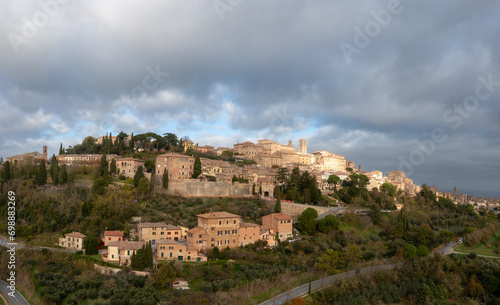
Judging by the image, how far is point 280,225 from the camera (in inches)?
1406

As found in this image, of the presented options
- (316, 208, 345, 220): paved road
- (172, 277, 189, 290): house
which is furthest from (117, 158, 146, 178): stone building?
(316, 208, 345, 220): paved road

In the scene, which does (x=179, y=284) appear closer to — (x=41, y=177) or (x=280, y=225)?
(x=280, y=225)

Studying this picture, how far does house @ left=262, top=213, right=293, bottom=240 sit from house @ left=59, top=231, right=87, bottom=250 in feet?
58.4

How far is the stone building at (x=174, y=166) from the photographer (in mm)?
47188

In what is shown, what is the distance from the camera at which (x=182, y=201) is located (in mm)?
40875

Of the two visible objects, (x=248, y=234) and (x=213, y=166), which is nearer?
(x=248, y=234)

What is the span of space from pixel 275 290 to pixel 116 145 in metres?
40.9

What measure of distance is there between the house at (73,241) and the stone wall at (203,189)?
545 inches

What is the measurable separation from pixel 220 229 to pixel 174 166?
18196 mm

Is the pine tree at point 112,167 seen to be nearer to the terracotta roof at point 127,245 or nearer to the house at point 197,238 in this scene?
the terracotta roof at point 127,245

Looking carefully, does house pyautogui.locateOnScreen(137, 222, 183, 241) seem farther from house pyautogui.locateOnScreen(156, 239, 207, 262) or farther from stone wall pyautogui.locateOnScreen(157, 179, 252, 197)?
stone wall pyautogui.locateOnScreen(157, 179, 252, 197)

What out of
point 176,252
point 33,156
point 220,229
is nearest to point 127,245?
point 176,252

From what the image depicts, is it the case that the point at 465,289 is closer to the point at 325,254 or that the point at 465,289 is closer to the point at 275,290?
the point at 325,254

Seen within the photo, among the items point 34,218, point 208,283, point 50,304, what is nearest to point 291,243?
point 208,283
